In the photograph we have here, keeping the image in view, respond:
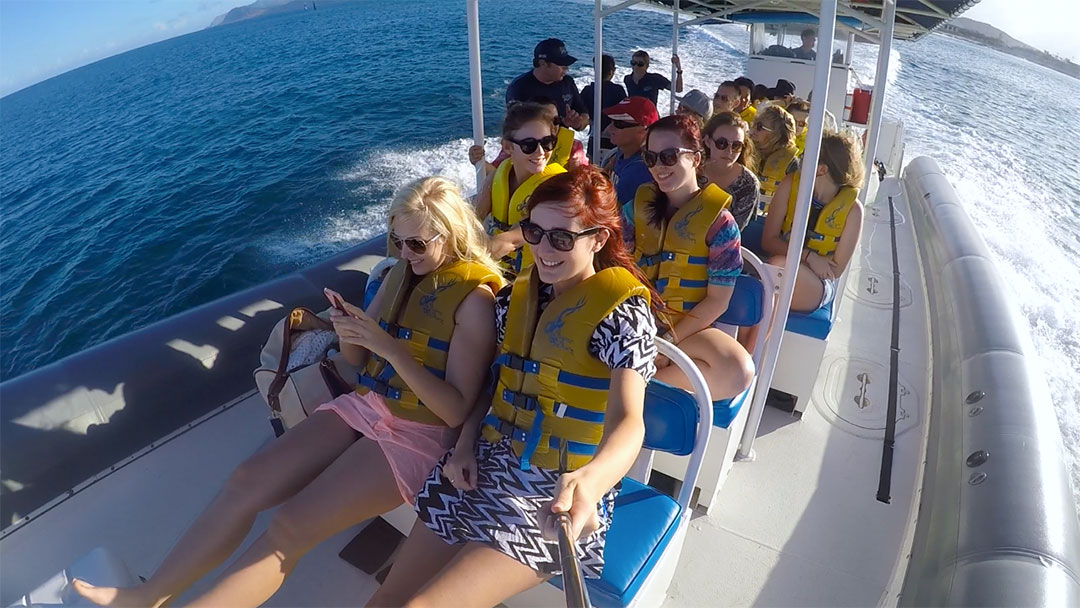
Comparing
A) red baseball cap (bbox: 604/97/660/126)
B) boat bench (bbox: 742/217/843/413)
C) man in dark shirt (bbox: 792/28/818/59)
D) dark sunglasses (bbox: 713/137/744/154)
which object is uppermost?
man in dark shirt (bbox: 792/28/818/59)

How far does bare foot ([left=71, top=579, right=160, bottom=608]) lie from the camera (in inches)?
52.1

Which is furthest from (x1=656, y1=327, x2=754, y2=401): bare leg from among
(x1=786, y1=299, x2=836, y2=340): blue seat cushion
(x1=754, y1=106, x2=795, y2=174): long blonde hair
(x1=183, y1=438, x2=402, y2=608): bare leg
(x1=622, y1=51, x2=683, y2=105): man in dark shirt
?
(x1=622, y1=51, x2=683, y2=105): man in dark shirt

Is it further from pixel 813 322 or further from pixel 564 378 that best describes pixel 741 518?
pixel 564 378

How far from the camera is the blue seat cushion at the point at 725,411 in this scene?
1942 mm

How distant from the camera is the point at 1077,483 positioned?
10.1 ft

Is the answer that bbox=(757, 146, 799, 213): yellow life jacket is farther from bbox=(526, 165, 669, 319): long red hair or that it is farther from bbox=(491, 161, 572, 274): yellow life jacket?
bbox=(526, 165, 669, 319): long red hair

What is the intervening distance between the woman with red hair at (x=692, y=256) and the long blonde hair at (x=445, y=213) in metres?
0.72

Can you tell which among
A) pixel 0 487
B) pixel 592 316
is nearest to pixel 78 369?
pixel 0 487

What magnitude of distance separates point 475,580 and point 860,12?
139 inches

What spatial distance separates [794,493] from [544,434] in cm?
141

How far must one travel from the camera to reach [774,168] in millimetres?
3799

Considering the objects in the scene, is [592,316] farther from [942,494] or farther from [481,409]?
[942,494]

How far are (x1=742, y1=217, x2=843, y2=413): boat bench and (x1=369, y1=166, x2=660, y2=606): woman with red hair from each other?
1410 mm

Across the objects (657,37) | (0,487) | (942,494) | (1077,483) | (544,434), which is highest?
(657,37)
